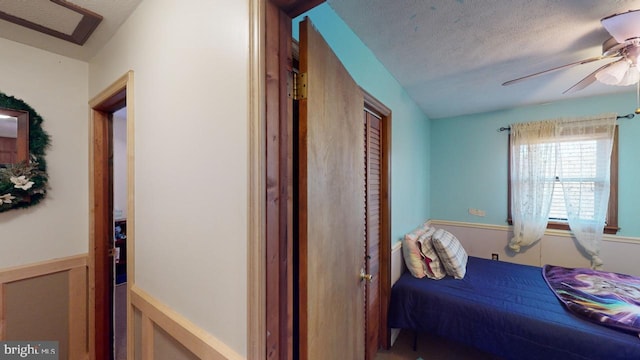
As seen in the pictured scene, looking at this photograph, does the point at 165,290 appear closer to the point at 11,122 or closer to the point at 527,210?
the point at 11,122

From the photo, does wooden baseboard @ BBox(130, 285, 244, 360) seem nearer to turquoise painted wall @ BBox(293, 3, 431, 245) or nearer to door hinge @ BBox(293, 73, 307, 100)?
door hinge @ BBox(293, 73, 307, 100)

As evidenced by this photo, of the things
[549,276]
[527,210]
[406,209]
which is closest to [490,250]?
[527,210]

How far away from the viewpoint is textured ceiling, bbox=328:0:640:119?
1.32 meters

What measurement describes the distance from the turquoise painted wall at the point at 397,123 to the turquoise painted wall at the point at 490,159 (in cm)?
22

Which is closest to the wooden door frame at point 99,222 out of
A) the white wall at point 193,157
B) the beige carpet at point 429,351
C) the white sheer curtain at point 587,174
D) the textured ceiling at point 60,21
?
the textured ceiling at point 60,21

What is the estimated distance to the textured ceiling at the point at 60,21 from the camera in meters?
1.19

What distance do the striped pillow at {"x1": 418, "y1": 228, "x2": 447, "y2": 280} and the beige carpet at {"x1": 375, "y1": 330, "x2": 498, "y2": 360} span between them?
2.13 feet

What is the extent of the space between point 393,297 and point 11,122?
3013 millimetres

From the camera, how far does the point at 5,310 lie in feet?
4.92

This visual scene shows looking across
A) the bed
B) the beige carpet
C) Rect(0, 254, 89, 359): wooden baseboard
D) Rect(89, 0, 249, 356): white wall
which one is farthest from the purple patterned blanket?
Rect(0, 254, 89, 359): wooden baseboard

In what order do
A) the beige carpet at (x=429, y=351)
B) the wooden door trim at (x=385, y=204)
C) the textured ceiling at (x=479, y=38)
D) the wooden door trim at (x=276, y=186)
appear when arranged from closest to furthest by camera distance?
the wooden door trim at (x=276, y=186) → the textured ceiling at (x=479, y=38) → the wooden door trim at (x=385, y=204) → the beige carpet at (x=429, y=351)

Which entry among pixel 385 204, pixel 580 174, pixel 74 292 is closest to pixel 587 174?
pixel 580 174

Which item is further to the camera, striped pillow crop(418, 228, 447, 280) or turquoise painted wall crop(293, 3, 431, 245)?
striped pillow crop(418, 228, 447, 280)

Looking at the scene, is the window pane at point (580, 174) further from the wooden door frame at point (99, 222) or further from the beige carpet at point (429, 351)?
the wooden door frame at point (99, 222)
